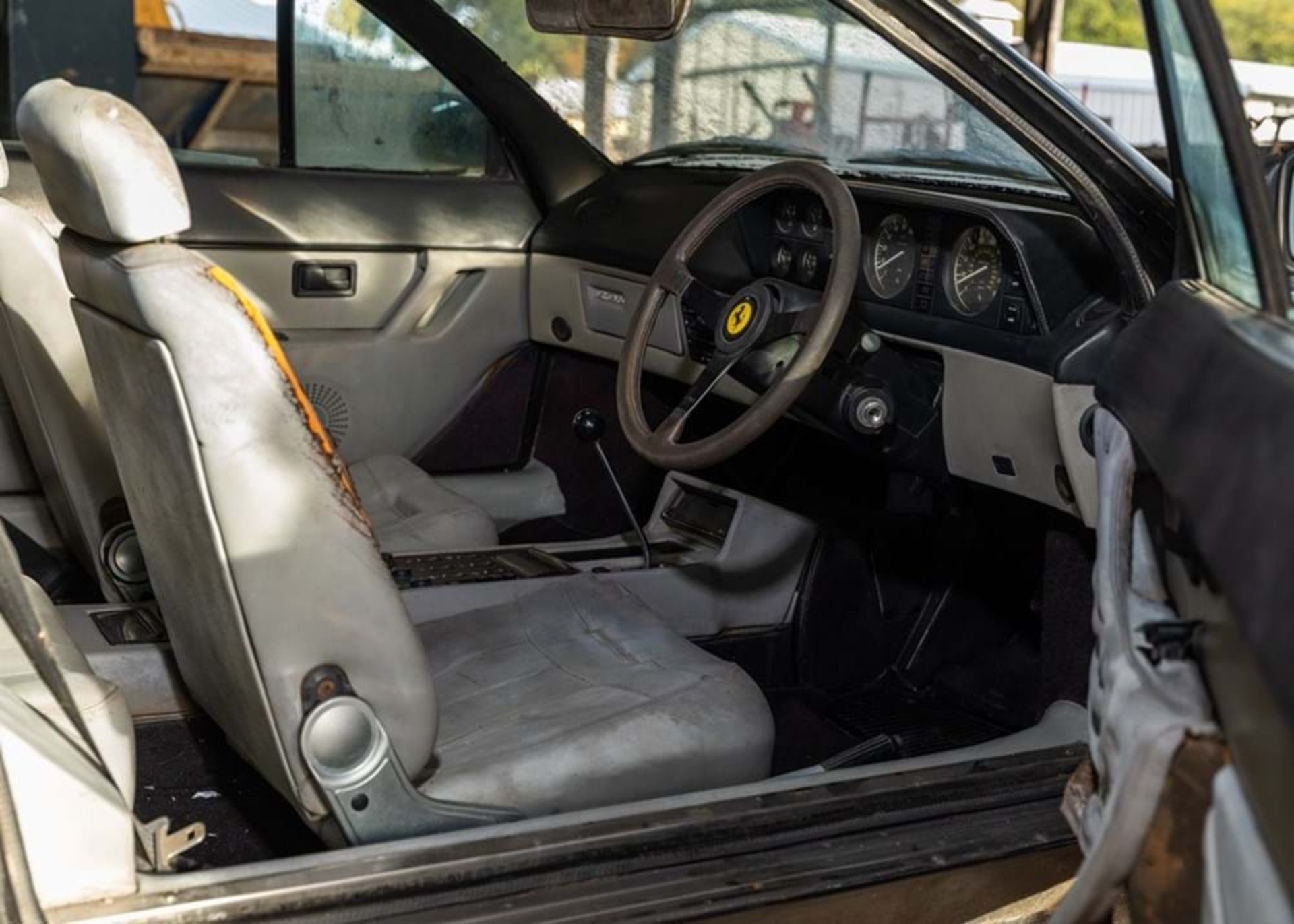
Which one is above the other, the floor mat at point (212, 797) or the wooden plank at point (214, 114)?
the wooden plank at point (214, 114)

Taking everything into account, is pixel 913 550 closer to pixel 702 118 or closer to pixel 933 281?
pixel 933 281

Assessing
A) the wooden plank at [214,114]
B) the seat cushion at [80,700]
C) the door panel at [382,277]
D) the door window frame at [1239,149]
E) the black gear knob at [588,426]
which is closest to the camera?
the door window frame at [1239,149]

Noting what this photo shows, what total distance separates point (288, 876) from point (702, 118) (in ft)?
6.70

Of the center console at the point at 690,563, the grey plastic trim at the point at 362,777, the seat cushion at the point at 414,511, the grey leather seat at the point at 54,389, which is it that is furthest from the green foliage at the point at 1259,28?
the seat cushion at the point at 414,511

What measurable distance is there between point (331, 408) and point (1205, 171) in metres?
2.21

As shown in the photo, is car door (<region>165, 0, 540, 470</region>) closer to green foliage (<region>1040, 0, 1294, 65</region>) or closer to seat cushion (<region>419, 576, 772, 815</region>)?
seat cushion (<region>419, 576, 772, 815</region>)

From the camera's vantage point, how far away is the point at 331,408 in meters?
3.33

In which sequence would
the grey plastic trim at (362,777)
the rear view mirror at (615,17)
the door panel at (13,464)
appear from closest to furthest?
the grey plastic trim at (362,777), the rear view mirror at (615,17), the door panel at (13,464)

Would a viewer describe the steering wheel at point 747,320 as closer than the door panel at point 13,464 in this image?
Yes

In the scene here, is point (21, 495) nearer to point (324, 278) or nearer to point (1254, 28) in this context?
point (324, 278)

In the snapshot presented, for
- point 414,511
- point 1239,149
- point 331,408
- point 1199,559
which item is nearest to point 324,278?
point 331,408

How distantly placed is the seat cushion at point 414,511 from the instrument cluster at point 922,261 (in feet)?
2.70

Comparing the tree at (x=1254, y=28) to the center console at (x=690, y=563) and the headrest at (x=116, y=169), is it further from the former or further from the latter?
the center console at (x=690, y=563)

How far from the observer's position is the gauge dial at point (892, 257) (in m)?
2.49
